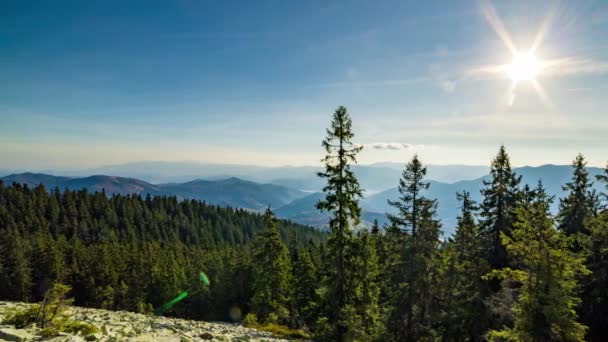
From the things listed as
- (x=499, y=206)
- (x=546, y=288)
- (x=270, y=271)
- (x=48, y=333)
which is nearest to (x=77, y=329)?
(x=48, y=333)

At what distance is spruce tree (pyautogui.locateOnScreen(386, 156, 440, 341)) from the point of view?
24.5 metres

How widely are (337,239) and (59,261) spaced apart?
74.0 m

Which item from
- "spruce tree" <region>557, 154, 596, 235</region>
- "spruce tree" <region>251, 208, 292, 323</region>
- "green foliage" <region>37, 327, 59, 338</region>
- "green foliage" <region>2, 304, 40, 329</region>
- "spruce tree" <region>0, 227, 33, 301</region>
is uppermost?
"spruce tree" <region>557, 154, 596, 235</region>

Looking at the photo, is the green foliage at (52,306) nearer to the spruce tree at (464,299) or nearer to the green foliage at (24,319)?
the green foliage at (24,319)

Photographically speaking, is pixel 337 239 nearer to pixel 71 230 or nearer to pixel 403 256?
pixel 403 256

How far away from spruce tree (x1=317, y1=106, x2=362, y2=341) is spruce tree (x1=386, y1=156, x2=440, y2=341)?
17.7 ft

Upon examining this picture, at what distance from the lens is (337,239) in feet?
69.7

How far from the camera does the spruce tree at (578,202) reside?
32062 millimetres

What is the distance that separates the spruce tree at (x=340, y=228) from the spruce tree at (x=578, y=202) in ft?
77.6

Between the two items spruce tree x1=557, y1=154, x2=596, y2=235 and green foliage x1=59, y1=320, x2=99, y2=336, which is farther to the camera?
spruce tree x1=557, y1=154, x2=596, y2=235

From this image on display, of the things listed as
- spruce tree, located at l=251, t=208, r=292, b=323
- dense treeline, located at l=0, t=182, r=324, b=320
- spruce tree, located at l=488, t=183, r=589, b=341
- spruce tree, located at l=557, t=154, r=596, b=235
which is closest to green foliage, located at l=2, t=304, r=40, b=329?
spruce tree, located at l=488, t=183, r=589, b=341

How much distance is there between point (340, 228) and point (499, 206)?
53.6 feet

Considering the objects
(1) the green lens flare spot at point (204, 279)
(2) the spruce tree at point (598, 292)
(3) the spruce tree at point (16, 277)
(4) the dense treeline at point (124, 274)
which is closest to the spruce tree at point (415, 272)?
(2) the spruce tree at point (598, 292)

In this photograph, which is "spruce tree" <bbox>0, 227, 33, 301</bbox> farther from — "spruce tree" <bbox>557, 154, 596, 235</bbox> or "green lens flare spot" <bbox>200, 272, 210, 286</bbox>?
"spruce tree" <bbox>557, 154, 596, 235</bbox>
